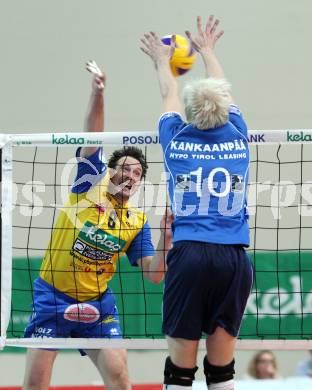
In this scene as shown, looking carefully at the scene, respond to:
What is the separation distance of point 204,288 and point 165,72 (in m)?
1.22

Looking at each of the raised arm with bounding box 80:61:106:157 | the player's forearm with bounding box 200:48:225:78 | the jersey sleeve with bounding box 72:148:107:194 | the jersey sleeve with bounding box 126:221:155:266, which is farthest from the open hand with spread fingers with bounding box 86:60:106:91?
the jersey sleeve with bounding box 126:221:155:266

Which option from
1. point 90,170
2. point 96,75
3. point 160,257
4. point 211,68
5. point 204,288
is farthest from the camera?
point 90,170

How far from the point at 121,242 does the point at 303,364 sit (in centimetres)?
328

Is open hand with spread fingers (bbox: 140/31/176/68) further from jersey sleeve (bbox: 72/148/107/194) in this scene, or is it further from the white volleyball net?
the white volleyball net

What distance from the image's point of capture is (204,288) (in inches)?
156

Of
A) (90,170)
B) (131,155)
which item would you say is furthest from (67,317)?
(131,155)

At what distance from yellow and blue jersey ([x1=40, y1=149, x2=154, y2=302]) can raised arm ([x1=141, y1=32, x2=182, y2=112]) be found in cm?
84

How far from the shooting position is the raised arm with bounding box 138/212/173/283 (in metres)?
4.72

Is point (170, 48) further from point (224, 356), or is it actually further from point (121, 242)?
point (224, 356)

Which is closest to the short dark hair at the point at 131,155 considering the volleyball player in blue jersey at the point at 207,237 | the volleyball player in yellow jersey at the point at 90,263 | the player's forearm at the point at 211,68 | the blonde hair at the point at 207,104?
the volleyball player in yellow jersey at the point at 90,263

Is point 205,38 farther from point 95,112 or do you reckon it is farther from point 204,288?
point 204,288

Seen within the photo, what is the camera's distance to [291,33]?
940 cm

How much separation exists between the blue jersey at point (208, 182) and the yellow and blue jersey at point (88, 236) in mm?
1098

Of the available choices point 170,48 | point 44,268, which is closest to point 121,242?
point 44,268
